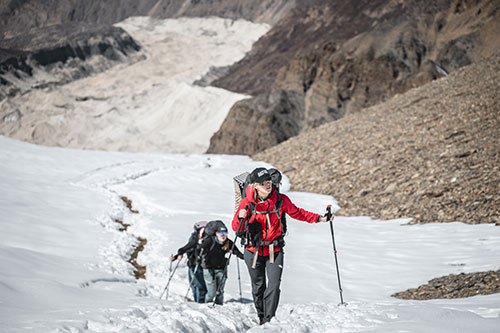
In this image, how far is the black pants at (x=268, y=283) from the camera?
16.8ft

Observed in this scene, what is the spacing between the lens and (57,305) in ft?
18.1

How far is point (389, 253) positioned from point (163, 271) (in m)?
4.81

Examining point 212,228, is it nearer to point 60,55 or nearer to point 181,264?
point 181,264

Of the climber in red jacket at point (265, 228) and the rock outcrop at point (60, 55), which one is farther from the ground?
the rock outcrop at point (60, 55)

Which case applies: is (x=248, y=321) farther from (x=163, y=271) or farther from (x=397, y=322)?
(x=163, y=271)

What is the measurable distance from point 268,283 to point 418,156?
10.8m

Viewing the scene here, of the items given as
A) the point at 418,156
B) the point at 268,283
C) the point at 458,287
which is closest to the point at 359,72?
the point at 418,156

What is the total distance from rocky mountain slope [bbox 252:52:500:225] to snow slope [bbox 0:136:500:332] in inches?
34.4

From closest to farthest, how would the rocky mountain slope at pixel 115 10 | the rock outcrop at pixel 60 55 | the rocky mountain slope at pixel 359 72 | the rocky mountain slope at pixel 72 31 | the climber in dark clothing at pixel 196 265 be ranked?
the climber in dark clothing at pixel 196 265 → the rocky mountain slope at pixel 359 72 → the rock outcrop at pixel 60 55 → the rocky mountain slope at pixel 72 31 → the rocky mountain slope at pixel 115 10

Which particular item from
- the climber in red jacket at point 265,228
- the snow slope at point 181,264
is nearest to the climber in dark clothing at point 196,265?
the snow slope at point 181,264

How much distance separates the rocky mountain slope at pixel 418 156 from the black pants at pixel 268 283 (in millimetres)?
6260

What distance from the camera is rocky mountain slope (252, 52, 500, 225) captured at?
11.2 meters

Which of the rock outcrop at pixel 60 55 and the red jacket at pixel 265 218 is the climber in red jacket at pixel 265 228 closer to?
the red jacket at pixel 265 218

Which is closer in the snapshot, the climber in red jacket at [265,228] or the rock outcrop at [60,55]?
the climber in red jacket at [265,228]
